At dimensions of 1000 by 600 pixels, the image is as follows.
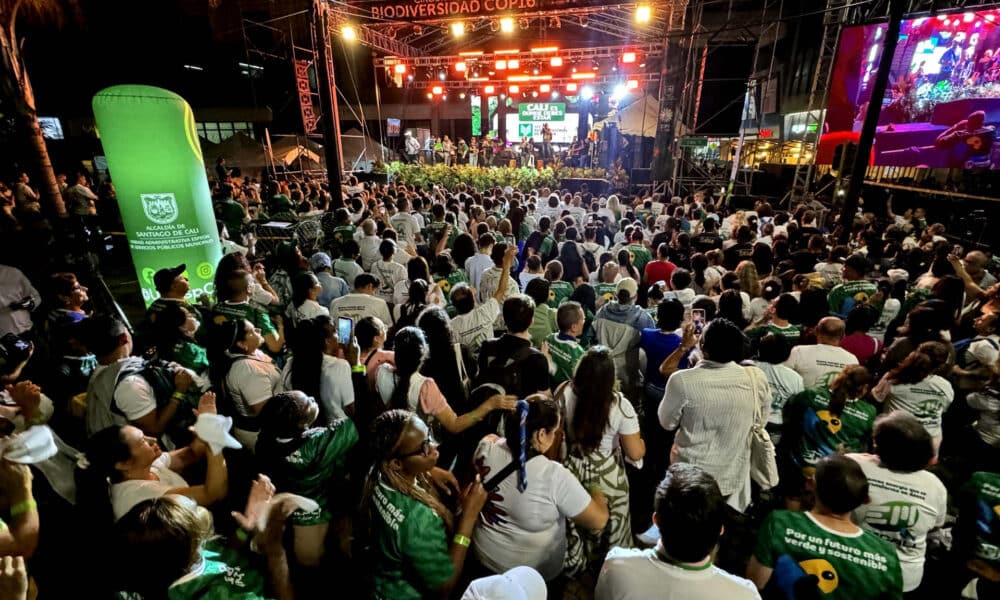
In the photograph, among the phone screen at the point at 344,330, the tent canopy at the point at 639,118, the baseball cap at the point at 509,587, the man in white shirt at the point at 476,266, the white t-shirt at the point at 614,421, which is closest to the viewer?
the baseball cap at the point at 509,587

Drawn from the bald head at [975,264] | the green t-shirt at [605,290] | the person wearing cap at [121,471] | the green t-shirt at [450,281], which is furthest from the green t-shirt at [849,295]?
the person wearing cap at [121,471]

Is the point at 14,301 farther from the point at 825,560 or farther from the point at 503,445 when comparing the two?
the point at 825,560

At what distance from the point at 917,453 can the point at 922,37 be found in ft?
60.5

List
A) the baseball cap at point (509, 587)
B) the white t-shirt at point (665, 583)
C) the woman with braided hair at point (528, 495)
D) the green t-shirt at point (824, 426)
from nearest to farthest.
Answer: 1. the baseball cap at point (509, 587)
2. the white t-shirt at point (665, 583)
3. the woman with braided hair at point (528, 495)
4. the green t-shirt at point (824, 426)

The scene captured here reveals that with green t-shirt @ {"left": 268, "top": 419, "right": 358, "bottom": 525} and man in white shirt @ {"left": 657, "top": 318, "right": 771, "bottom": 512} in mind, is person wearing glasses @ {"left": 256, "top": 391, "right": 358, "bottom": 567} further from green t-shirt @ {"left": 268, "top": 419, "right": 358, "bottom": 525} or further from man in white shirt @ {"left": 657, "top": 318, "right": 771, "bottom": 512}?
man in white shirt @ {"left": 657, "top": 318, "right": 771, "bottom": 512}

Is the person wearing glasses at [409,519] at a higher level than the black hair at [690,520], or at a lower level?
lower

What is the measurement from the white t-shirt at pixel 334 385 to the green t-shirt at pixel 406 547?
1234 millimetres

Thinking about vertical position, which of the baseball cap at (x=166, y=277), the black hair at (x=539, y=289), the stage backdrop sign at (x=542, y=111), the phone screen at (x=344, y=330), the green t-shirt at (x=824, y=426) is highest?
the stage backdrop sign at (x=542, y=111)

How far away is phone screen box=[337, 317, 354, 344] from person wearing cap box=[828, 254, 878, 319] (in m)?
4.57

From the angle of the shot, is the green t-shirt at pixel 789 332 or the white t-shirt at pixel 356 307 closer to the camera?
the green t-shirt at pixel 789 332

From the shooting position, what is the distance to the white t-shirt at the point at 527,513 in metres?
1.79

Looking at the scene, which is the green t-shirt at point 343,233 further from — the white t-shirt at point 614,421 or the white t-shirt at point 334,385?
the white t-shirt at point 614,421

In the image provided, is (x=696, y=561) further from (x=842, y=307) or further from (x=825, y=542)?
(x=842, y=307)

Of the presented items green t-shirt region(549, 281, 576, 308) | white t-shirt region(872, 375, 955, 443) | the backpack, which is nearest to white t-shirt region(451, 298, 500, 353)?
the backpack
